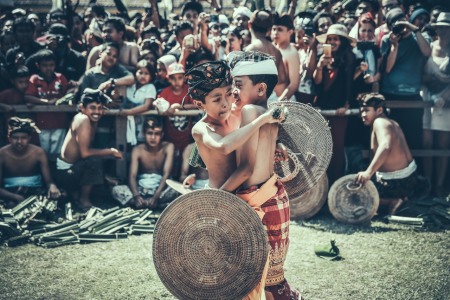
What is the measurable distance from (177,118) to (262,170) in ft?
15.9

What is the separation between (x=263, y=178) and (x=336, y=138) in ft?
14.5

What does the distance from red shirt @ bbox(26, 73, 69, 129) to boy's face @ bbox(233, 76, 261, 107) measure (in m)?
5.16

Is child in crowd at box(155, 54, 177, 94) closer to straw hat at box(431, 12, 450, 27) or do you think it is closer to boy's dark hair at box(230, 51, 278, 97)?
straw hat at box(431, 12, 450, 27)

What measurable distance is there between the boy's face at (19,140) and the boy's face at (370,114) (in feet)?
15.3

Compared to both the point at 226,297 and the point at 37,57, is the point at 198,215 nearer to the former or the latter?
the point at 226,297

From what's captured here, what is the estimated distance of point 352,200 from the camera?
→ 7.71m

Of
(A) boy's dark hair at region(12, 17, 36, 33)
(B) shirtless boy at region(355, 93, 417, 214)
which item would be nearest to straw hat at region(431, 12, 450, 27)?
(B) shirtless boy at region(355, 93, 417, 214)

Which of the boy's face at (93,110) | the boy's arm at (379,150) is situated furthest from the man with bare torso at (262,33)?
the boy's face at (93,110)

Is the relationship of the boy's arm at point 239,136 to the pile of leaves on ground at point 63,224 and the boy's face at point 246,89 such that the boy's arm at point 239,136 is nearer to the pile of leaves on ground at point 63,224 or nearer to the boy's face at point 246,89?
the boy's face at point 246,89

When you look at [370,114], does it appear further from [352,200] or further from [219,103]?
[219,103]

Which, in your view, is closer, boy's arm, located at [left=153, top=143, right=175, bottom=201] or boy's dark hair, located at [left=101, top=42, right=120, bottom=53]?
boy's arm, located at [left=153, top=143, right=175, bottom=201]

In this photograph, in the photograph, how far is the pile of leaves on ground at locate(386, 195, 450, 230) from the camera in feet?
24.6

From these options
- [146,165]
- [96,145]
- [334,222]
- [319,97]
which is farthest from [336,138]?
[96,145]

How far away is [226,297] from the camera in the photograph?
379 cm
